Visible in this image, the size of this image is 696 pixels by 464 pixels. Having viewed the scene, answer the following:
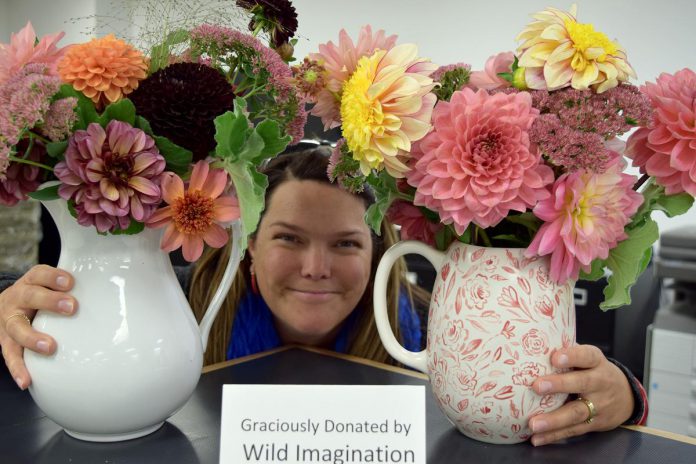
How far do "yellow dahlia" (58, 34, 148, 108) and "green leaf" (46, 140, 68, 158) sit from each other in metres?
0.05

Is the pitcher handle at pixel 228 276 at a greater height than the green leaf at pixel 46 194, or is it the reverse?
the green leaf at pixel 46 194

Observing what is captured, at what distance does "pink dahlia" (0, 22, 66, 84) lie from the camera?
542 mm

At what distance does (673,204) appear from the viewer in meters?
0.54

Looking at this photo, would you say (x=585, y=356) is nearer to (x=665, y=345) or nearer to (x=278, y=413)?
(x=278, y=413)

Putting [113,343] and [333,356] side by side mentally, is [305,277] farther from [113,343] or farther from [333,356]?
[113,343]

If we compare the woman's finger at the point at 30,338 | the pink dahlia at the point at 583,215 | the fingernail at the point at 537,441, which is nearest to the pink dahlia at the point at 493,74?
the pink dahlia at the point at 583,215

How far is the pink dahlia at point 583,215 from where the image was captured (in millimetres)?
504

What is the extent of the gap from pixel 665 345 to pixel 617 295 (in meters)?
1.46

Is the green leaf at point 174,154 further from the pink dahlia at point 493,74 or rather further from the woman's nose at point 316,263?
the woman's nose at point 316,263

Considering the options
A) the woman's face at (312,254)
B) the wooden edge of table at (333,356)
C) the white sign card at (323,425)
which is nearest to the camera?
the white sign card at (323,425)

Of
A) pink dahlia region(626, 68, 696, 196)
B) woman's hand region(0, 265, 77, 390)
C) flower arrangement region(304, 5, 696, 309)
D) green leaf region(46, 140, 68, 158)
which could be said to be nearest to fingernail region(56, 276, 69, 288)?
woman's hand region(0, 265, 77, 390)

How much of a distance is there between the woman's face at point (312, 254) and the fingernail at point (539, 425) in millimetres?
549

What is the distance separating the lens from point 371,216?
604 millimetres

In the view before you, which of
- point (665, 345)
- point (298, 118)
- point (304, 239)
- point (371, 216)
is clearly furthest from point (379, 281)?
point (665, 345)
